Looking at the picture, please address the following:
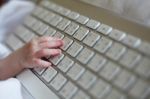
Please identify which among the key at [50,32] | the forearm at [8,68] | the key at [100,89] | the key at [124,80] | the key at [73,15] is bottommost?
the forearm at [8,68]

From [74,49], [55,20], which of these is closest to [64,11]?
[55,20]

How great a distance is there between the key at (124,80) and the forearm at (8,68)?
0.21m

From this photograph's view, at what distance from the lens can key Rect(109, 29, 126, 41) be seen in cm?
39

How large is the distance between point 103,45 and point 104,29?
1.3 inches

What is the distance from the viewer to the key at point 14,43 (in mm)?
595

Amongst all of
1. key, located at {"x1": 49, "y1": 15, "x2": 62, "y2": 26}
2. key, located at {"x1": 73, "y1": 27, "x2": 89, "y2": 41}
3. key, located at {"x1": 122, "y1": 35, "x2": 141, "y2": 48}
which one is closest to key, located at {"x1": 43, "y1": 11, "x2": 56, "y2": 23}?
key, located at {"x1": 49, "y1": 15, "x2": 62, "y2": 26}

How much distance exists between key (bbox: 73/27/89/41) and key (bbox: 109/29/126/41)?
5cm

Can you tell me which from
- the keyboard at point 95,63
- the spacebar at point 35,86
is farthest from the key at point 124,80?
the spacebar at point 35,86

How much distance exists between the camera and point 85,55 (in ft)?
1.37

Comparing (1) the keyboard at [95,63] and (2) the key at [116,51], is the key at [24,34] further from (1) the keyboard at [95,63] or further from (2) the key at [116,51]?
(2) the key at [116,51]

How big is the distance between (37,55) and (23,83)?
53 millimetres

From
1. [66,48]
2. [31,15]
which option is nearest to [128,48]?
[66,48]

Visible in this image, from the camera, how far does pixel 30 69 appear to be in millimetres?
494

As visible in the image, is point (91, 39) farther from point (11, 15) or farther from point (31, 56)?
point (11, 15)
